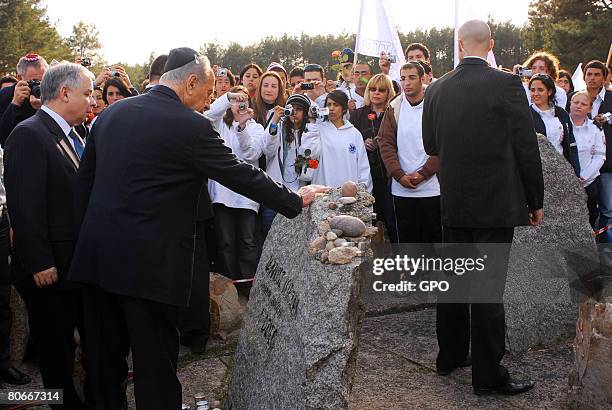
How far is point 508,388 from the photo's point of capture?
416 centimetres

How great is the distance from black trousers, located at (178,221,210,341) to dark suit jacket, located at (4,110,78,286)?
1215mm

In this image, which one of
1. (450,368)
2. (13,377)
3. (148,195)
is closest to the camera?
(148,195)

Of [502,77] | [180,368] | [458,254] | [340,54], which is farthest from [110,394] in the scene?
[340,54]

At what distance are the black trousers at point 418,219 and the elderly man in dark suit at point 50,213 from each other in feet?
10.8

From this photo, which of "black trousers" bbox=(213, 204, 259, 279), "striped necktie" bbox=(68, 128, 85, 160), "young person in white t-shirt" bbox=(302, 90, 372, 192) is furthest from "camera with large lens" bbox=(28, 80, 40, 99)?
"young person in white t-shirt" bbox=(302, 90, 372, 192)

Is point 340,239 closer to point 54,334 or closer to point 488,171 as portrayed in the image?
point 488,171

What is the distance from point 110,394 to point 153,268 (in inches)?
33.5

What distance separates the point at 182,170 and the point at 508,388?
→ 8.05 feet

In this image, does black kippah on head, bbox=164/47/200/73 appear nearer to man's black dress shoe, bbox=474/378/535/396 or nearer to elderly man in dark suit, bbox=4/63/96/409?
elderly man in dark suit, bbox=4/63/96/409

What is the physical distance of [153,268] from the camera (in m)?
3.24

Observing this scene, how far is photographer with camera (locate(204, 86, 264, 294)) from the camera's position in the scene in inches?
243

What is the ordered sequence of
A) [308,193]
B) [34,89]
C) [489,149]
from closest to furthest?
[308,193] → [489,149] → [34,89]

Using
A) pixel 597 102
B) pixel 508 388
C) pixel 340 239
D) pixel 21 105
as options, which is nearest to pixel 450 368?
pixel 508 388

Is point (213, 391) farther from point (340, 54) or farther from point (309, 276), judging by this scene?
point (340, 54)
